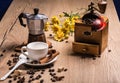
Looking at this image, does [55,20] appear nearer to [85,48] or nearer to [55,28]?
[55,28]

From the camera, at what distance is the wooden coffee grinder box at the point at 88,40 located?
1.78 metres

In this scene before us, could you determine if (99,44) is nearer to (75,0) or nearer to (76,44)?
(76,44)

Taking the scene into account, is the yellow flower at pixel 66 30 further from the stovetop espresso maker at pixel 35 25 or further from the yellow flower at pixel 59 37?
the stovetop espresso maker at pixel 35 25

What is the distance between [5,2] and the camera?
387 cm

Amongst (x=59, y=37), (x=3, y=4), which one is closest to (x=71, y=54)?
(x=59, y=37)

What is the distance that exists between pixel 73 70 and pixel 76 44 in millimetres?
219

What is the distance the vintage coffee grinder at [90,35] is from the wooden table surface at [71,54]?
0.15 feet

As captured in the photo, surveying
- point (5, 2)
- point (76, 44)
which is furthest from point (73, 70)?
point (5, 2)

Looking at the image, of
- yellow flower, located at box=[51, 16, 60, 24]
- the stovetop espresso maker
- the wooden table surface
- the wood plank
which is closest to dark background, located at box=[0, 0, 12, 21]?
the wood plank

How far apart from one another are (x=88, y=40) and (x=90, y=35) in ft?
0.12

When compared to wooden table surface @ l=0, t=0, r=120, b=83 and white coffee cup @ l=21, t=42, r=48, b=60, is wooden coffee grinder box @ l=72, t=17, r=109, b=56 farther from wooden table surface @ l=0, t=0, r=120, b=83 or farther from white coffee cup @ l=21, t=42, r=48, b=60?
white coffee cup @ l=21, t=42, r=48, b=60

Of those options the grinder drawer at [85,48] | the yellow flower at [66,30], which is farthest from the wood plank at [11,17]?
the grinder drawer at [85,48]

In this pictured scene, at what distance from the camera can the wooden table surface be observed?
1.57m

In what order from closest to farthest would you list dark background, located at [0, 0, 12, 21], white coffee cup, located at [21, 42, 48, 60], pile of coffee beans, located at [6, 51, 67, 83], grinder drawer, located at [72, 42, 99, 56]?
pile of coffee beans, located at [6, 51, 67, 83], white coffee cup, located at [21, 42, 48, 60], grinder drawer, located at [72, 42, 99, 56], dark background, located at [0, 0, 12, 21]
